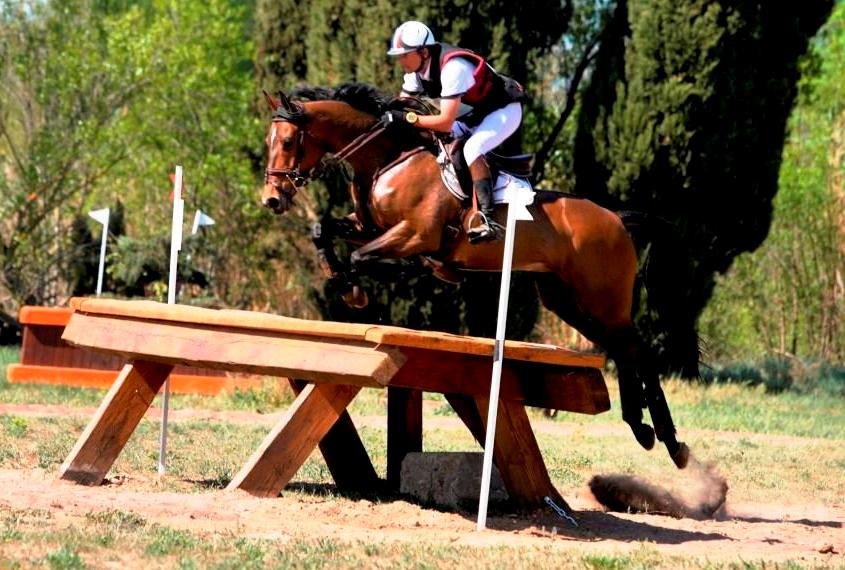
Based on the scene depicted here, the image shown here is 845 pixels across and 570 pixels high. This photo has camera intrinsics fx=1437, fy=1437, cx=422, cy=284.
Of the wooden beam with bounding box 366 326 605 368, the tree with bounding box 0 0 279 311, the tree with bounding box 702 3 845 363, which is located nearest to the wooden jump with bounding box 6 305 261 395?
the tree with bounding box 0 0 279 311

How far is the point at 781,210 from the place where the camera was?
21625mm

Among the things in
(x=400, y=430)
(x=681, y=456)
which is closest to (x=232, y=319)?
(x=400, y=430)

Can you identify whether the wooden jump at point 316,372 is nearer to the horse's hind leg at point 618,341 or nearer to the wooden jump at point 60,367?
the horse's hind leg at point 618,341

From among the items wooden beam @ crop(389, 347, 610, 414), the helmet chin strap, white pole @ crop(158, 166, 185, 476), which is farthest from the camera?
white pole @ crop(158, 166, 185, 476)

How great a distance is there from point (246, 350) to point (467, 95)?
210 cm

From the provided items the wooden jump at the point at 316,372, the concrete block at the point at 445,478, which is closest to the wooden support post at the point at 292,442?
the wooden jump at the point at 316,372

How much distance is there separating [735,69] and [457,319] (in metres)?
4.39

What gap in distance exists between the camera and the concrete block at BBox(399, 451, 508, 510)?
7.80 meters

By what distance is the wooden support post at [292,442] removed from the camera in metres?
7.34

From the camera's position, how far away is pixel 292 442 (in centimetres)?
736

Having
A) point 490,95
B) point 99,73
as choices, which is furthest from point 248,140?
point 490,95

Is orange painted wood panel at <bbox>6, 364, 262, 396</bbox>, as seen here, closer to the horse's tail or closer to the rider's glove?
the horse's tail

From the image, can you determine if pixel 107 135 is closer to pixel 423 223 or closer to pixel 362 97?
pixel 362 97

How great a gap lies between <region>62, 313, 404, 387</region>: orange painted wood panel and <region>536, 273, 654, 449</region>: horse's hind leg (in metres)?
2.22
